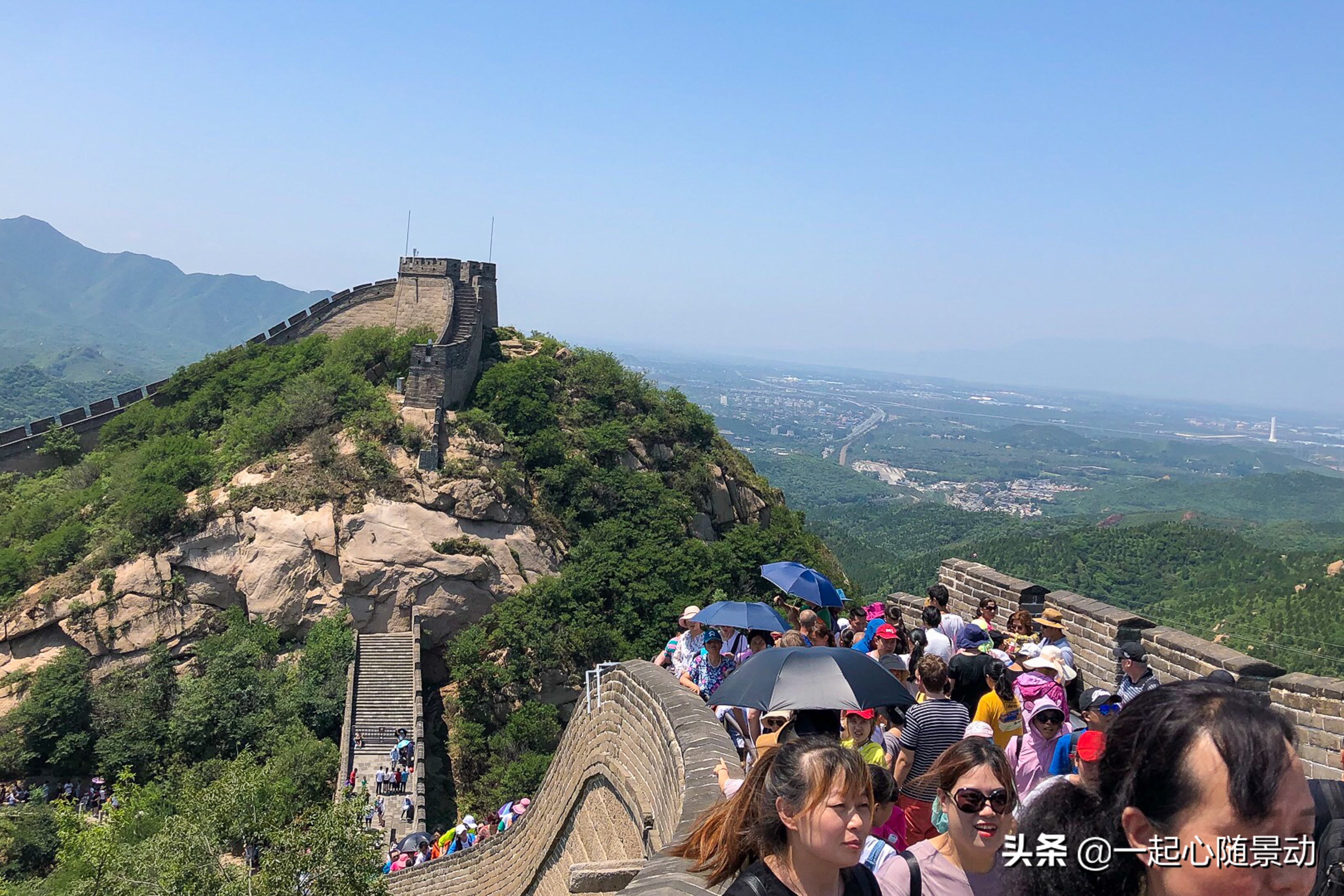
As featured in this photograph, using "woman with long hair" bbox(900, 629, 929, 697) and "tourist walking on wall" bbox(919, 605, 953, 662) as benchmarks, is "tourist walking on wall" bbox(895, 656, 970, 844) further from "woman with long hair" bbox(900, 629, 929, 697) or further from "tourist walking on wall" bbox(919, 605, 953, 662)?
"tourist walking on wall" bbox(919, 605, 953, 662)

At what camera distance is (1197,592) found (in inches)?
Result: 1780

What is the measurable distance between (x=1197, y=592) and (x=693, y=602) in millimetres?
29122

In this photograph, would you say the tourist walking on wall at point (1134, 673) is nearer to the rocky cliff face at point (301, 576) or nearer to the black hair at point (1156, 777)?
the black hair at point (1156, 777)

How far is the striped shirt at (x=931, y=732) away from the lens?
578 cm

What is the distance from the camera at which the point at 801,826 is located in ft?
10.7

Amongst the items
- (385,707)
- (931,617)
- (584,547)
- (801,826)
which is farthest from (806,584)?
(584,547)

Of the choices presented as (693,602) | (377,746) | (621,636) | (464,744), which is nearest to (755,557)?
(693,602)

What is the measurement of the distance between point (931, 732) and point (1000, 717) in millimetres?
Result: 956

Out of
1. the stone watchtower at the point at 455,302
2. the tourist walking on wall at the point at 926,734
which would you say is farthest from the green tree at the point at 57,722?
the tourist walking on wall at the point at 926,734

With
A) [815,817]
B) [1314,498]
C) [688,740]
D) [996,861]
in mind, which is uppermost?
[815,817]

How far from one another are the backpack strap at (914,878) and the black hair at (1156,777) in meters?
1.47

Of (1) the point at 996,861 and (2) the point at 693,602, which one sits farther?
(2) the point at 693,602

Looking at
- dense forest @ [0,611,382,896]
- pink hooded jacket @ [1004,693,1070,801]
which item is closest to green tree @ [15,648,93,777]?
A: dense forest @ [0,611,382,896]

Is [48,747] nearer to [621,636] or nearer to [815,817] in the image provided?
[621,636]
